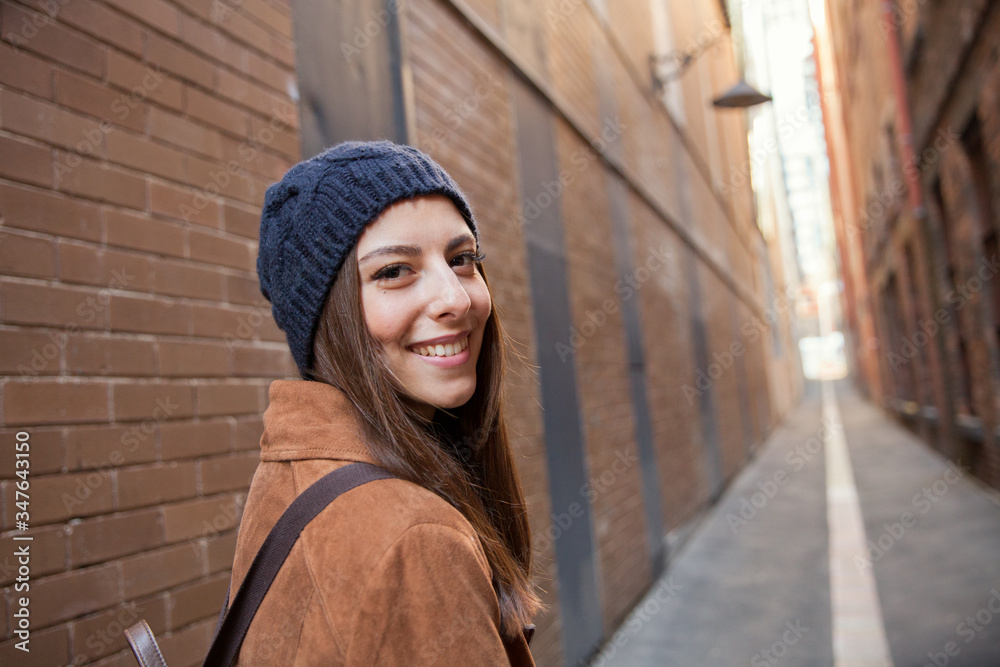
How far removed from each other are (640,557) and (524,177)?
336cm

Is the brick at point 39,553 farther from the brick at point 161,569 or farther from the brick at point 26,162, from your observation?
the brick at point 26,162

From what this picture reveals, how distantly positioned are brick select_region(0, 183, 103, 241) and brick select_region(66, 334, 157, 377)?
25cm

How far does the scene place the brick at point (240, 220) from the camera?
2279 mm

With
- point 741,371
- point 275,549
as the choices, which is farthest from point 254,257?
point 741,371

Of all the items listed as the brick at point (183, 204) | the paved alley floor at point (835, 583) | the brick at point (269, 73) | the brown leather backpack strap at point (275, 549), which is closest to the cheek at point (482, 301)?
the brown leather backpack strap at point (275, 549)

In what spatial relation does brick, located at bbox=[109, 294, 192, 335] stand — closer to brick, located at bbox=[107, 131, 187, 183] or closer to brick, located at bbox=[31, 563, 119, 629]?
brick, located at bbox=[107, 131, 187, 183]

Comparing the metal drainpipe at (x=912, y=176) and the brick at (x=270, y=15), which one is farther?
the metal drainpipe at (x=912, y=176)

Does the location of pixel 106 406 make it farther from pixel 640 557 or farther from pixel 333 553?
pixel 640 557

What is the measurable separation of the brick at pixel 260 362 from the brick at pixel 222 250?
26cm

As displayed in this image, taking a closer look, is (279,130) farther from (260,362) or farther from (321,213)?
(321,213)

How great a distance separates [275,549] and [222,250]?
1396 millimetres

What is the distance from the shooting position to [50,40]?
175 centimetres

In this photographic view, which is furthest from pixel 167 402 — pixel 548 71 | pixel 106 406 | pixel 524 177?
pixel 548 71

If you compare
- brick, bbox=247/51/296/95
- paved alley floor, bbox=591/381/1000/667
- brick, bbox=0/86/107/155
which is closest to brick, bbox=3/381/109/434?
brick, bbox=0/86/107/155
